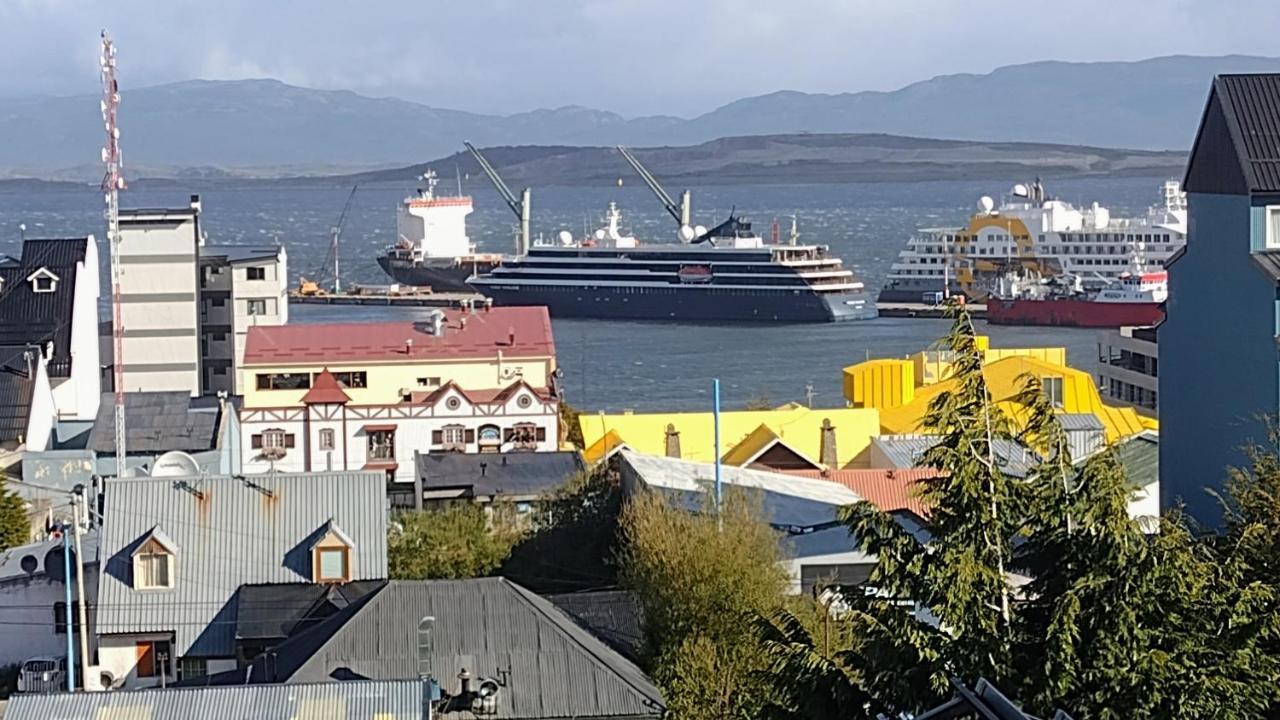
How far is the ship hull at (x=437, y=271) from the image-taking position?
3581cm

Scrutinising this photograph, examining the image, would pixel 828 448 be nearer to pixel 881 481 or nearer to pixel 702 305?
pixel 881 481

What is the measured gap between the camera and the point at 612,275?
31562mm

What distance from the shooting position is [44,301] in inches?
448

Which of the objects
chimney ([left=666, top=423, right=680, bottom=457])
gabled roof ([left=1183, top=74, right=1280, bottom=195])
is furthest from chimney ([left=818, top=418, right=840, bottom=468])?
gabled roof ([left=1183, top=74, right=1280, bottom=195])

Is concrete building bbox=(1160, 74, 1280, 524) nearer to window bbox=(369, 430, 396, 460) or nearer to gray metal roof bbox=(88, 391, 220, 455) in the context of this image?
gray metal roof bbox=(88, 391, 220, 455)

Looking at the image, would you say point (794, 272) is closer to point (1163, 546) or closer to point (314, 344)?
point (314, 344)

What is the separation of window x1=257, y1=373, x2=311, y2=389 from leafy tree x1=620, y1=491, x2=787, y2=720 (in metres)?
5.08

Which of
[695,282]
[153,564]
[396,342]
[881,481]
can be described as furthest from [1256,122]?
[695,282]

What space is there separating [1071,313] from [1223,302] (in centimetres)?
2383

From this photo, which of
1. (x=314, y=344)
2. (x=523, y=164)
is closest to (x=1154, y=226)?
(x=314, y=344)

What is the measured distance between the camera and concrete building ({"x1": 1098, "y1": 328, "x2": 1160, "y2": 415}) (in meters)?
13.8

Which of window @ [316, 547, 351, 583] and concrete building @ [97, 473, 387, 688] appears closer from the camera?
concrete building @ [97, 473, 387, 688]

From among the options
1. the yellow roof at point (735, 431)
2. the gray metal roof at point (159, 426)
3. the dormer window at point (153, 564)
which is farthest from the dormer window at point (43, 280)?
the dormer window at point (153, 564)

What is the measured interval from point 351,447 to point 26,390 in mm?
1574
